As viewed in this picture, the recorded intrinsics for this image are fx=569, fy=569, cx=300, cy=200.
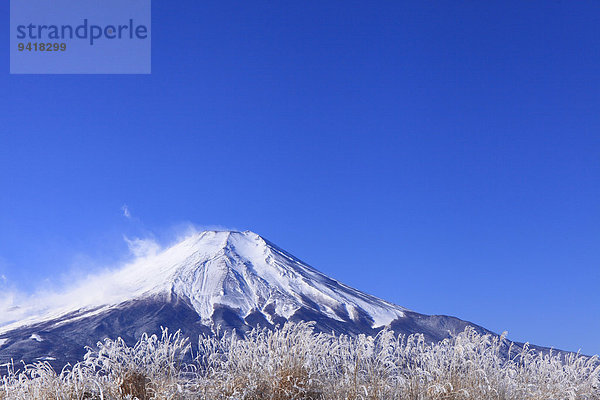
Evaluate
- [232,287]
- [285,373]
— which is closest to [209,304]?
[232,287]

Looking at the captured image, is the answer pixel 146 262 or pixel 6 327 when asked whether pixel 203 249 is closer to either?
pixel 146 262

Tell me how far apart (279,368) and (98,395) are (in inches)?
90.4

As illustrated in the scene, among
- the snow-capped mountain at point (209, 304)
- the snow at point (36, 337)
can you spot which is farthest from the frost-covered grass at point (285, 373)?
the snow at point (36, 337)

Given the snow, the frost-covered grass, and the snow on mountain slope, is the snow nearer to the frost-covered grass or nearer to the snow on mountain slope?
the snow on mountain slope

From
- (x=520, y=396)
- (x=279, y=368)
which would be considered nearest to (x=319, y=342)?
(x=279, y=368)

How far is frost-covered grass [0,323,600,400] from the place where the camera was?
23.6ft

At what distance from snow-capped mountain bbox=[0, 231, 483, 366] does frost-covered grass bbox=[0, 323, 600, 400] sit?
55356 mm

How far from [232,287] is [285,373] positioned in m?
77.9

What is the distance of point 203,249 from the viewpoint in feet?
319

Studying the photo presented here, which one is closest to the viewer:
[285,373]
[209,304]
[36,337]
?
[285,373]

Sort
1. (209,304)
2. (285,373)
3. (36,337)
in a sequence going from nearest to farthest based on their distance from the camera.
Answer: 1. (285,373)
2. (36,337)
3. (209,304)

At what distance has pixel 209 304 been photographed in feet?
258

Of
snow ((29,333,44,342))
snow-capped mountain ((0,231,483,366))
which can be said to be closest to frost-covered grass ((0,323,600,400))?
snow-capped mountain ((0,231,483,366))

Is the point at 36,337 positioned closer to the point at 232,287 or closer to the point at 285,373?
the point at 232,287
